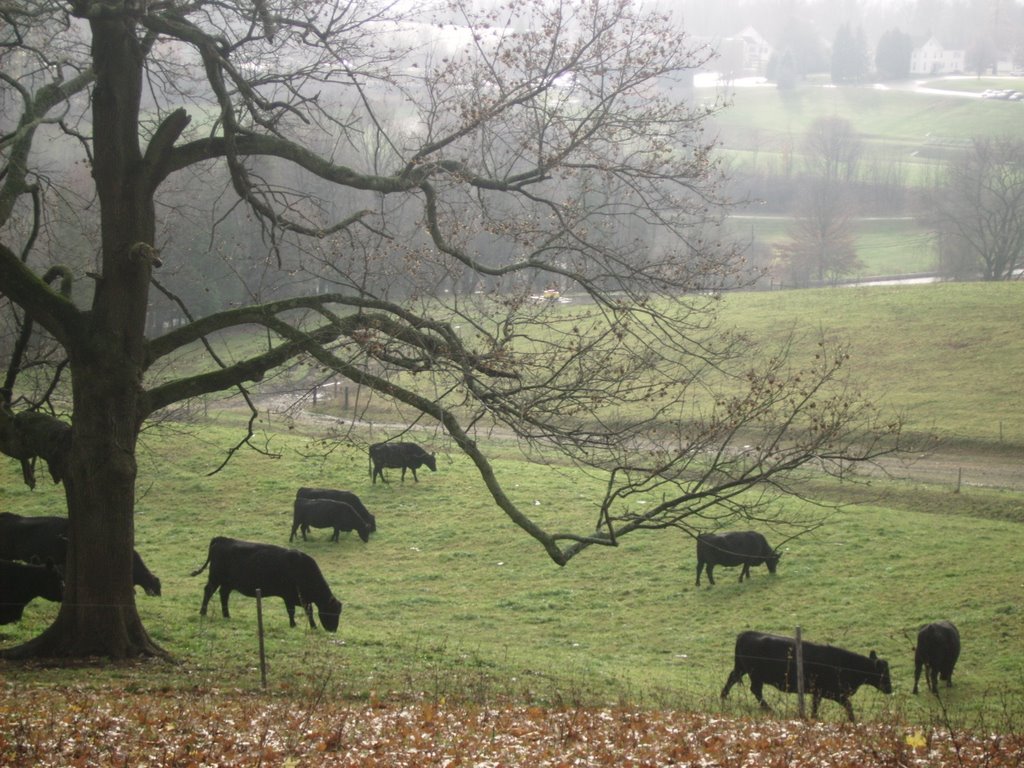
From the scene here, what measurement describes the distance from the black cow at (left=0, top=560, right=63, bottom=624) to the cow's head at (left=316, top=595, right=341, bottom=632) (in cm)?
402

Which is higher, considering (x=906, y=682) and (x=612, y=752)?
(x=612, y=752)

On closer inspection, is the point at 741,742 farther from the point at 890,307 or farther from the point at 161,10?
the point at 890,307

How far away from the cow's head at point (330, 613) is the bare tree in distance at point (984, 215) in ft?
189

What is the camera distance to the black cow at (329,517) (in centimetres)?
2245

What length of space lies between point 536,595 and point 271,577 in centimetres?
532

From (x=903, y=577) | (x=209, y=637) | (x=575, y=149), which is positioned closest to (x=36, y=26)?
(x=575, y=149)

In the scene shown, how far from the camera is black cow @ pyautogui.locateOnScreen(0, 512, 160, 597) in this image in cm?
1772

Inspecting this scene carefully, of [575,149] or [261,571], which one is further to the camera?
[261,571]

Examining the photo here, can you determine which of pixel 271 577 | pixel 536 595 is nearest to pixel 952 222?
pixel 536 595

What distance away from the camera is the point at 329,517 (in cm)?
2245

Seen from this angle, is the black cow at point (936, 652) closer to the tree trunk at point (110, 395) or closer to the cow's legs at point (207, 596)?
the tree trunk at point (110, 395)

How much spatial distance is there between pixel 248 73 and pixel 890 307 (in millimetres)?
42504

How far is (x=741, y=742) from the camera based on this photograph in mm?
8312

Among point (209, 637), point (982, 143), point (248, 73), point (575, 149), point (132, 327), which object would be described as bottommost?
point (209, 637)
